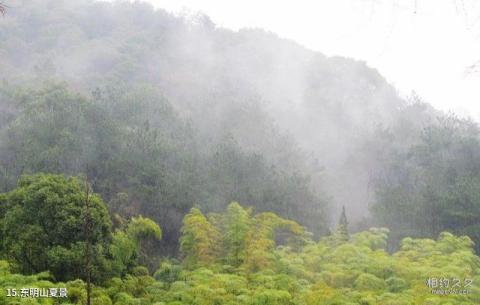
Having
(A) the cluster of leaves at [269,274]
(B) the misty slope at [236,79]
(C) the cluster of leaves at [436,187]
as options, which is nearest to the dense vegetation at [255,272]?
(A) the cluster of leaves at [269,274]

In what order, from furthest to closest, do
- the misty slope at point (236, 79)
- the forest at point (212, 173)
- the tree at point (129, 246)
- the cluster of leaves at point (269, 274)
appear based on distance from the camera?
the misty slope at point (236, 79) → the tree at point (129, 246) → the forest at point (212, 173) → the cluster of leaves at point (269, 274)

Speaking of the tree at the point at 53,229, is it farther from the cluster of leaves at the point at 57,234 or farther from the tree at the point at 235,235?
the tree at the point at 235,235

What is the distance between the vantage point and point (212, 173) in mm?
20578

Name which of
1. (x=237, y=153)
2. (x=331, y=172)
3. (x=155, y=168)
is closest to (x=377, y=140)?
(x=331, y=172)

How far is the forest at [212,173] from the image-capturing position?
33.1 feet

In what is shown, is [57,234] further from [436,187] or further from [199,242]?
[436,187]

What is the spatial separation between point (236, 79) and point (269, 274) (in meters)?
25.1

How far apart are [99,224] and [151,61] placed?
26.9 metres

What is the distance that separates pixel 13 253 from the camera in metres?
10.6

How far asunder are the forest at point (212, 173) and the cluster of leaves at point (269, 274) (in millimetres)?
42

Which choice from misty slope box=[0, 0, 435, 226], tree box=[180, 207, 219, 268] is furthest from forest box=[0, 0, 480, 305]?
misty slope box=[0, 0, 435, 226]

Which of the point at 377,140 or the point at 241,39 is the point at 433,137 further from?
the point at 241,39

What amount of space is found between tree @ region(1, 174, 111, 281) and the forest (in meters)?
0.04

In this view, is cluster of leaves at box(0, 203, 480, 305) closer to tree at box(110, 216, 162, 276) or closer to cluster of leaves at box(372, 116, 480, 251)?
tree at box(110, 216, 162, 276)
